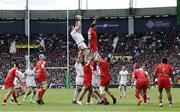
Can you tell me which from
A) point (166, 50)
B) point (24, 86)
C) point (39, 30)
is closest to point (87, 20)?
point (39, 30)

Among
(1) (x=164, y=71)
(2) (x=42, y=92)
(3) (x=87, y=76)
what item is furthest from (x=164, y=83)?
(2) (x=42, y=92)

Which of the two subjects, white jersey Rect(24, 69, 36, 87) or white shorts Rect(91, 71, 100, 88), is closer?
white shorts Rect(91, 71, 100, 88)

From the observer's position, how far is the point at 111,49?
7544cm

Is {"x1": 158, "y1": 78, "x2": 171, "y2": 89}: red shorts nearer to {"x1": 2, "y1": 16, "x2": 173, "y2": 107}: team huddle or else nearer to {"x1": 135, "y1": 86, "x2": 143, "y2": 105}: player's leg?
{"x1": 2, "y1": 16, "x2": 173, "y2": 107}: team huddle

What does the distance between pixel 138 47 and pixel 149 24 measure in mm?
4312

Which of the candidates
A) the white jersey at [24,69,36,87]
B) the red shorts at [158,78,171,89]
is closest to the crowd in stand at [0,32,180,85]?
the white jersey at [24,69,36,87]

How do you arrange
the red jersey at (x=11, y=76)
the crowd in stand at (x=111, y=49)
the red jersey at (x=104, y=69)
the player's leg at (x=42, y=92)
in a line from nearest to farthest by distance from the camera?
the red jersey at (x=104, y=69), the player's leg at (x=42, y=92), the red jersey at (x=11, y=76), the crowd in stand at (x=111, y=49)

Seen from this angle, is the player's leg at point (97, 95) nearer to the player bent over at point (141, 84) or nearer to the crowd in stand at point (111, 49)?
the player bent over at point (141, 84)

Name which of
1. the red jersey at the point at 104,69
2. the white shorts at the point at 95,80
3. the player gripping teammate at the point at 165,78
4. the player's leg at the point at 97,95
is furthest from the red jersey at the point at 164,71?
the white shorts at the point at 95,80

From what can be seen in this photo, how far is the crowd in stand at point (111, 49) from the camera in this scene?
70.9m

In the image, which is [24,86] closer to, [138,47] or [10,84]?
[10,84]

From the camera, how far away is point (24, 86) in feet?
104

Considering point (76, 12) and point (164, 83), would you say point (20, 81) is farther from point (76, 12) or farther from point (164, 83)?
point (76, 12)

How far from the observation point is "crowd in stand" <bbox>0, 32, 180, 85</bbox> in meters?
70.9
